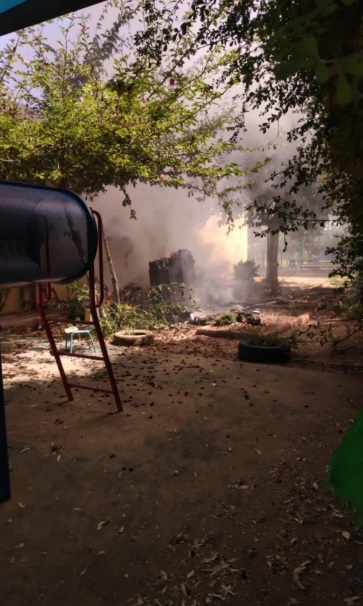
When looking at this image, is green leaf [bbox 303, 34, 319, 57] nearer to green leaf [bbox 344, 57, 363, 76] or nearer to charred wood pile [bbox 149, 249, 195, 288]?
green leaf [bbox 344, 57, 363, 76]

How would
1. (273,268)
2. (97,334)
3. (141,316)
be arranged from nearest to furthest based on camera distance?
(97,334), (141,316), (273,268)

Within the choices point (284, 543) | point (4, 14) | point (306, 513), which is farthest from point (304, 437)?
point (4, 14)

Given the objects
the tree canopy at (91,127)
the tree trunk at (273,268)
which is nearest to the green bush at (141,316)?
the tree canopy at (91,127)

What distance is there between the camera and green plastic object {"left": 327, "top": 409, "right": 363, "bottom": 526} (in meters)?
0.65

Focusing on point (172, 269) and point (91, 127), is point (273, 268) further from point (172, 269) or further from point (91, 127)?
point (91, 127)

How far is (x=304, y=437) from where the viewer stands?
388 centimetres

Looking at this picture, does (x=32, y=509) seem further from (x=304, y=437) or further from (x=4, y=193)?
(x=304, y=437)

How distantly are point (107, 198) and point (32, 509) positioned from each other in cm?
1329

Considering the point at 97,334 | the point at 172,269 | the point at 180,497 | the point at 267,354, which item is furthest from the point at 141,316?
the point at 180,497

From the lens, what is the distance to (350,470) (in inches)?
26.8

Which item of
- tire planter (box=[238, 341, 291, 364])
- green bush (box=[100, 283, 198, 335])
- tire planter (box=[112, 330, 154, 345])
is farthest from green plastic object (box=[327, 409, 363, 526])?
green bush (box=[100, 283, 198, 335])

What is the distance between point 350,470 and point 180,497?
2557 mm

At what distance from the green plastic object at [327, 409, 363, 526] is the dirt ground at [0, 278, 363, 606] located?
5.98 ft

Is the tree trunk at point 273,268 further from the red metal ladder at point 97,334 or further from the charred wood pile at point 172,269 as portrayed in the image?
the red metal ladder at point 97,334
